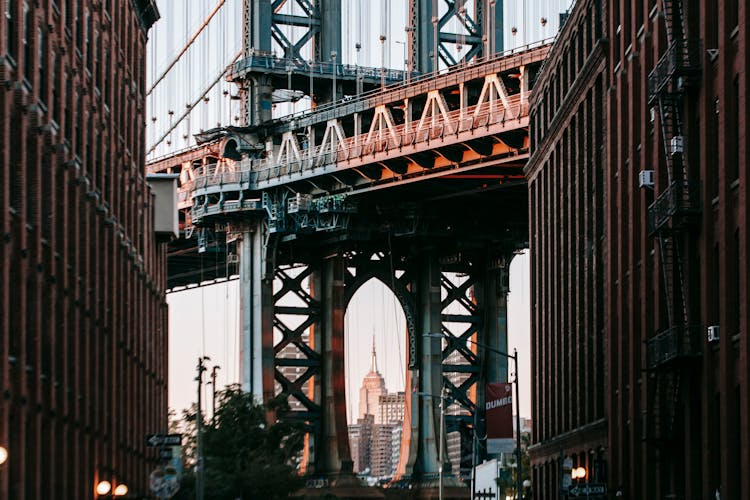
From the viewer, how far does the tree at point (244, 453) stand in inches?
3679

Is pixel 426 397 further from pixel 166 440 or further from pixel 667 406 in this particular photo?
pixel 667 406

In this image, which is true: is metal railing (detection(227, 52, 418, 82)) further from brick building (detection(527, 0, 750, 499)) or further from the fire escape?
the fire escape

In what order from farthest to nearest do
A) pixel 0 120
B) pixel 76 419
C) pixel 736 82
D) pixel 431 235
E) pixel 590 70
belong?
pixel 431 235 < pixel 590 70 < pixel 76 419 < pixel 736 82 < pixel 0 120

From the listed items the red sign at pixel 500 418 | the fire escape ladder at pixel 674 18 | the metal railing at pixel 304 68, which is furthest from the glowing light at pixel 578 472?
the metal railing at pixel 304 68

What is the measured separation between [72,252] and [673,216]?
17.3m

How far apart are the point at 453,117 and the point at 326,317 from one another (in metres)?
33.3

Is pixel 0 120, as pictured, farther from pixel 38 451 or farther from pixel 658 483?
pixel 658 483

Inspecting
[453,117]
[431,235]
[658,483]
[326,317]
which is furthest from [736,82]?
[326,317]

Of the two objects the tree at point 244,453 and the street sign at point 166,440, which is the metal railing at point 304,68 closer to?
the tree at point 244,453

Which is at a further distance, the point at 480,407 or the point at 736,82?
the point at 480,407

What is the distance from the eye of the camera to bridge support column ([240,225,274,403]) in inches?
5103

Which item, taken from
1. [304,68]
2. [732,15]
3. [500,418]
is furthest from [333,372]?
[732,15]

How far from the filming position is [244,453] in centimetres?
10019

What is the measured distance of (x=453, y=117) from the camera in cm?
11044
